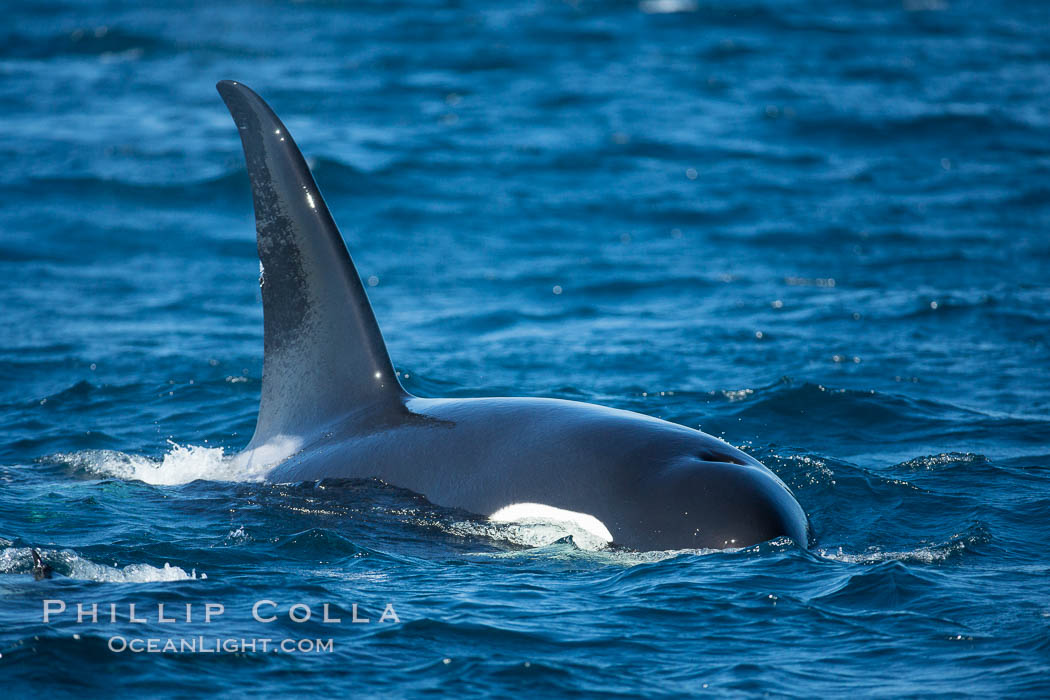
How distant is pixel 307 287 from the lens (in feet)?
29.7

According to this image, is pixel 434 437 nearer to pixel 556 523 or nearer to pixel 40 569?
pixel 556 523

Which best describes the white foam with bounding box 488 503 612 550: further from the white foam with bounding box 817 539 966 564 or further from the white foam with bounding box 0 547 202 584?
the white foam with bounding box 0 547 202 584

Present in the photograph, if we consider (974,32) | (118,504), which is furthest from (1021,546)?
(974,32)

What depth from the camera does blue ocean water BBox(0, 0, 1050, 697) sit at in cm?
671

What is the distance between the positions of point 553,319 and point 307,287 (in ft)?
27.9

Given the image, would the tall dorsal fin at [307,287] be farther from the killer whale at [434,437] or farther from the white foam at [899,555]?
the white foam at [899,555]

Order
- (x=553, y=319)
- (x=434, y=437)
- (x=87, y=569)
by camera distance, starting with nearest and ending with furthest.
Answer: (x=87, y=569)
(x=434, y=437)
(x=553, y=319)

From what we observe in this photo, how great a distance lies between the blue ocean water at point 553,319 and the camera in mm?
6715

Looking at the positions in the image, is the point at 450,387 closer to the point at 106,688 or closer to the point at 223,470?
the point at 223,470

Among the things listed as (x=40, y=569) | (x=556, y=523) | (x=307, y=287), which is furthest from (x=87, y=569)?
(x=556, y=523)

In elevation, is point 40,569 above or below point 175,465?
above

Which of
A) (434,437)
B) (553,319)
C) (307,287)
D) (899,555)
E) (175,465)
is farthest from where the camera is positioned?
(553,319)

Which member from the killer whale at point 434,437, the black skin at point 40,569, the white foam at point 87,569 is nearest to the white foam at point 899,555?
the killer whale at point 434,437

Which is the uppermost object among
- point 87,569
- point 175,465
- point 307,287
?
point 307,287
